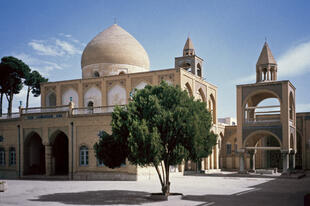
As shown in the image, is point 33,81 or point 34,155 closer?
point 34,155

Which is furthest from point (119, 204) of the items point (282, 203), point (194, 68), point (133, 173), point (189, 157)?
point (194, 68)

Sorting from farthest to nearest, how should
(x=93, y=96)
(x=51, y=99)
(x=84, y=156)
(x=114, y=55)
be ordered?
(x=51, y=99) < (x=114, y=55) < (x=93, y=96) < (x=84, y=156)

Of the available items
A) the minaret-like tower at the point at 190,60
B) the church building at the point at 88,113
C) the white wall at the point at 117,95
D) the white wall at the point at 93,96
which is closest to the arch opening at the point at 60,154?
the church building at the point at 88,113

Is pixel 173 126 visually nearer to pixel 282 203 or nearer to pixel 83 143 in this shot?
pixel 282 203

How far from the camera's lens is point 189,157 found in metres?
16.2

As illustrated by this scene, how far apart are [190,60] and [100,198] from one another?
2094 centimetres

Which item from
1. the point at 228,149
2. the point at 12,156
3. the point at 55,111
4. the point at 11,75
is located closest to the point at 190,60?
the point at 228,149

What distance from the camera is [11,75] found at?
45.3 m

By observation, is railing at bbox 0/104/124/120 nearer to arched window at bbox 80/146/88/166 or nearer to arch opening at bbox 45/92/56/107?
arched window at bbox 80/146/88/166

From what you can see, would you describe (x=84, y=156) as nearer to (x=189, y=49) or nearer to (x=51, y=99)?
(x=51, y=99)

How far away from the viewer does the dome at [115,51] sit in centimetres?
3494

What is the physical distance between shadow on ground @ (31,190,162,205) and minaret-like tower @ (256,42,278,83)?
18.6 m

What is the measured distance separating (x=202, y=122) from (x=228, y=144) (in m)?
25.0

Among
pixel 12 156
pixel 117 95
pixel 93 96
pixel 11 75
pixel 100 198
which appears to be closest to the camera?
pixel 100 198
